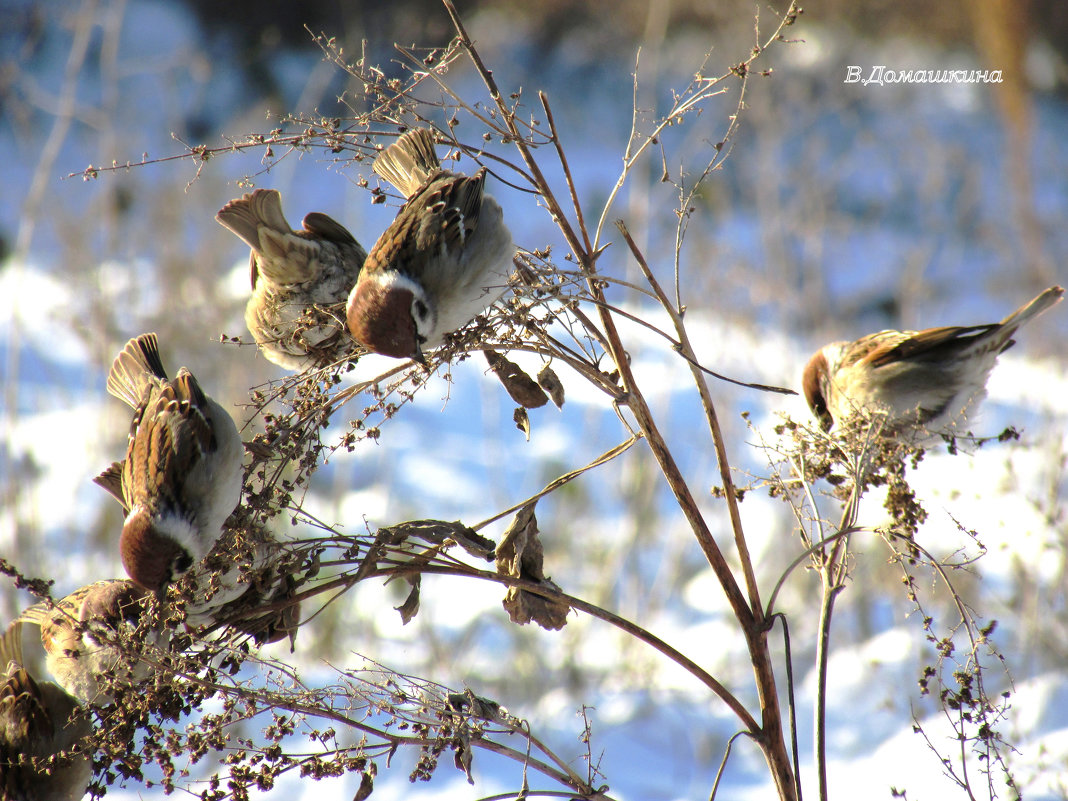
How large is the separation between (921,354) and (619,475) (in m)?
4.29

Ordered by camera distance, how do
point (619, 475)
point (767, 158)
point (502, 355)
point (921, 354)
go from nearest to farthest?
point (502, 355), point (921, 354), point (767, 158), point (619, 475)

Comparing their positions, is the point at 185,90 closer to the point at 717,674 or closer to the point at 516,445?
the point at 516,445

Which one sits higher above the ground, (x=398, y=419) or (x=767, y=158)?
(x=767, y=158)

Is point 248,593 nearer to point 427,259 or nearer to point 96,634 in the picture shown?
point 96,634

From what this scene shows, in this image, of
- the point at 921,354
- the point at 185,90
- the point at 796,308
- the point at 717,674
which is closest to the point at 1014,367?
the point at 796,308

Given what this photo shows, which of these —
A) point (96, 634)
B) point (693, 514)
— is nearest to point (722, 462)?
point (693, 514)

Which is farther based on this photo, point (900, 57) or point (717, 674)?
point (900, 57)

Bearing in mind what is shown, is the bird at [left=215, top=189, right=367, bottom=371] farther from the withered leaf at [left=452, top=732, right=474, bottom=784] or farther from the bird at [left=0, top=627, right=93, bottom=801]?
the withered leaf at [left=452, top=732, right=474, bottom=784]

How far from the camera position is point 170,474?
4.94 feet

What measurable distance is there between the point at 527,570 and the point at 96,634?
1.89ft

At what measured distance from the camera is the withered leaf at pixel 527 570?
4.21 ft

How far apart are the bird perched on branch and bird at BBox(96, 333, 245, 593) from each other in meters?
0.31

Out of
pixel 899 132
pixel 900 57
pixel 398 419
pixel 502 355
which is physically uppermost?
pixel 900 57

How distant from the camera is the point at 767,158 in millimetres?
5293
